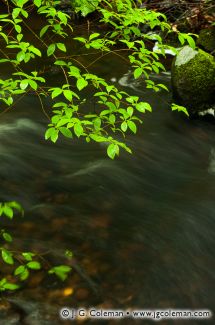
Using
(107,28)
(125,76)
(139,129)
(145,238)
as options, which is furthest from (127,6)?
(107,28)

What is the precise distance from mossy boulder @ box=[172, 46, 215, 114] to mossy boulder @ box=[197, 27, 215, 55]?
1.11 metres

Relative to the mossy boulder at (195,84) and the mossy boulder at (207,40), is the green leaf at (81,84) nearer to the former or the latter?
the mossy boulder at (195,84)

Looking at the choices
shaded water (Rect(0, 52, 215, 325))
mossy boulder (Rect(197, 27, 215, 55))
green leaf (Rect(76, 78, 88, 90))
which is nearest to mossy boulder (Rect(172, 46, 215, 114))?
shaded water (Rect(0, 52, 215, 325))

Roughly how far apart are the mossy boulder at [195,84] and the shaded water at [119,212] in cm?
32

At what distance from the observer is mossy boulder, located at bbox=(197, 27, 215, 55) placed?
312 inches

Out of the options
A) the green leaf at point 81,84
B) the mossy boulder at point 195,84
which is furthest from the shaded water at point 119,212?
the green leaf at point 81,84

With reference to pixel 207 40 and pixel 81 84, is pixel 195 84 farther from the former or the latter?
pixel 81 84

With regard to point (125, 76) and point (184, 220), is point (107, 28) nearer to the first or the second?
point (125, 76)

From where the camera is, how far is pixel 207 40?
8000 mm

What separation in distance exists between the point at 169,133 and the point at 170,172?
3.75ft

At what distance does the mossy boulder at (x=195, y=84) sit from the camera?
269 inches

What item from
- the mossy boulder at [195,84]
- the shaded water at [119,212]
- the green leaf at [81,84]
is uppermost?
the green leaf at [81,84]

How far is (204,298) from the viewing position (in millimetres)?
3680

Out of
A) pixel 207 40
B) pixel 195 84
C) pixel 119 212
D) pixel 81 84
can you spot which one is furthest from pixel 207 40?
pixel 81 84
